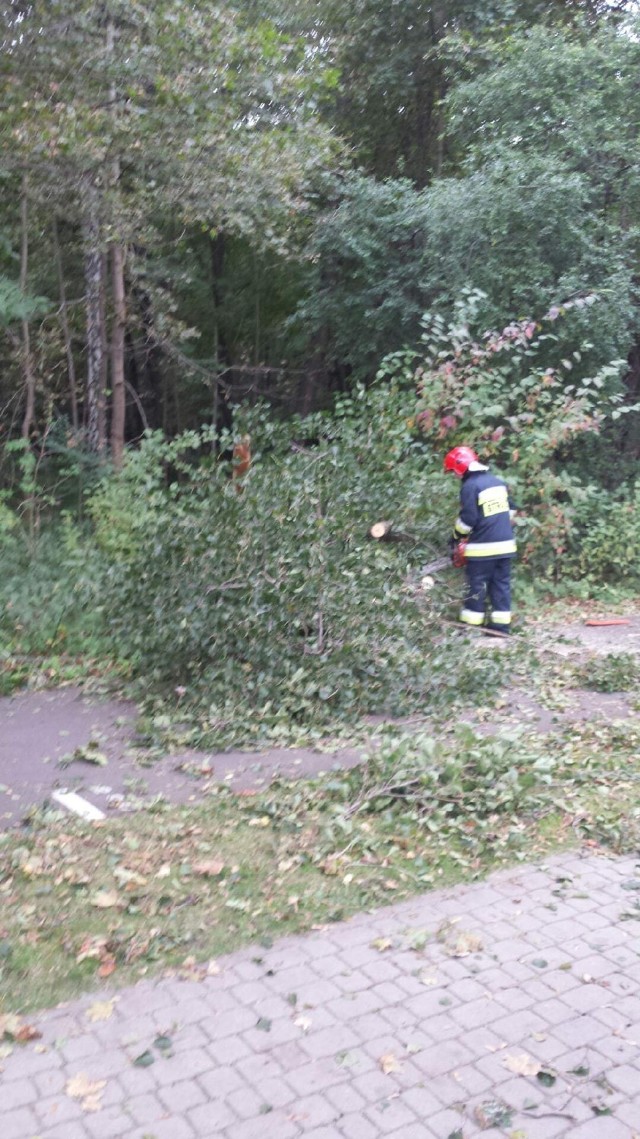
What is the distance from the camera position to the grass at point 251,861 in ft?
12.6

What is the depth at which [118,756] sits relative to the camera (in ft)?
19.7

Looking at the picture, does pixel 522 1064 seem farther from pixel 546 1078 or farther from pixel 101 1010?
pixel 101 1010

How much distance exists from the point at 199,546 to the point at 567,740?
2.77 meters

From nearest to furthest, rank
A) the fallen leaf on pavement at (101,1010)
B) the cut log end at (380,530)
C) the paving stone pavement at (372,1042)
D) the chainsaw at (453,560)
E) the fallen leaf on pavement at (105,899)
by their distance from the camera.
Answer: the paving stone pavement at (372,1042), the fallen leaf on pavement at (101,1010), the fallen leaf on pavement at (105,899), the cut log end at (380,530), the chainsaw at (453,560)

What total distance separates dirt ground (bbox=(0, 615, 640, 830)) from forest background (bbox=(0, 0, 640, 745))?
→ 0.38 m

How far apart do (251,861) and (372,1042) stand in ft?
4.55

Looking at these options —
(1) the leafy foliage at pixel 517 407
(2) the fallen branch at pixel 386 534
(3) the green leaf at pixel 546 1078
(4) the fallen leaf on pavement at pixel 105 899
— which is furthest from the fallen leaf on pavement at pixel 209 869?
(1) the leafy foliage at pixel 517 407

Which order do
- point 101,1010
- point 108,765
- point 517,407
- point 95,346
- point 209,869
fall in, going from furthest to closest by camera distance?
point 95,346 < point 517,407 < point 108,765 < point 209,869 < point 101,1010

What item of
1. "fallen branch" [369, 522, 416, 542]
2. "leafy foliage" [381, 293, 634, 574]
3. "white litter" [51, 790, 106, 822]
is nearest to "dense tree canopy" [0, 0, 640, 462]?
"leafy foliage" [381, 293, 634, 574]

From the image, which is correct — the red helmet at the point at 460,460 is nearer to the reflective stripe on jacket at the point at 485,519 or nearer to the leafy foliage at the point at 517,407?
the reflective stripe on jacket at the point at 485,519

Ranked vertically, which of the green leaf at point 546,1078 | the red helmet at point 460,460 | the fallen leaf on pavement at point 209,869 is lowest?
the green leaf at point 546,1078

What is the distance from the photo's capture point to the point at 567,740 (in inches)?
251

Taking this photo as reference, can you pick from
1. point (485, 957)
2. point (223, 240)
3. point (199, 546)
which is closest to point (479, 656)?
point (199, 546)

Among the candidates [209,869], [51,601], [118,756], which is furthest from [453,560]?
[209,869]
